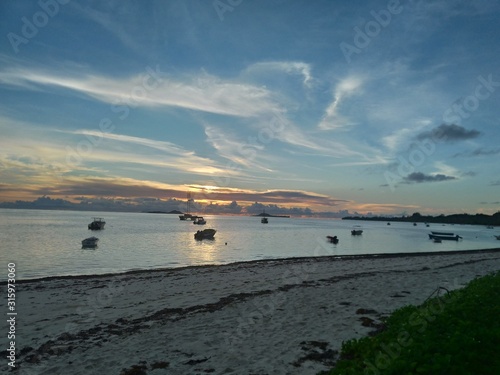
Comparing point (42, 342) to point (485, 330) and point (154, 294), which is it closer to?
point (154, 294)

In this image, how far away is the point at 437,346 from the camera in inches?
300

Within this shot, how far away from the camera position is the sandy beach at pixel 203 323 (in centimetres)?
1020

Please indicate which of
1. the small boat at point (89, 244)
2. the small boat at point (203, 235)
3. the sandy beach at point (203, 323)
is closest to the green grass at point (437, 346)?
the sandy beach at point (203, 323)

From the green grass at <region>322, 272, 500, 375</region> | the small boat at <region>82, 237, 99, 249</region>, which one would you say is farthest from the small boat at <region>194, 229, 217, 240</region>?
the green grass at <region>322, 272, 500, 375</region>

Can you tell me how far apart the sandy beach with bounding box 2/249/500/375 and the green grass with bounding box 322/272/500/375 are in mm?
1635

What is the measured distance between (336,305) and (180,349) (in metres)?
8.26

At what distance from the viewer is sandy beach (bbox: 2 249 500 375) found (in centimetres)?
1020

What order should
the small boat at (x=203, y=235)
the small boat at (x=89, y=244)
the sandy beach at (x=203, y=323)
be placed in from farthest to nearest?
the small boat at (x=203, y=235), the small boat at (x=89, y=244), the sandy beach at (x=203, y=323)

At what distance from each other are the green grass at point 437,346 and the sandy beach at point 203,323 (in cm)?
164

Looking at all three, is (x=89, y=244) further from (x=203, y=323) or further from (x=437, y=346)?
(x=437, y=346)

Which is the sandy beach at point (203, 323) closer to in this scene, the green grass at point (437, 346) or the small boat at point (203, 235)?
the green grass at point (437, 346)

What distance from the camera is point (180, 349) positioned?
11.2 meters

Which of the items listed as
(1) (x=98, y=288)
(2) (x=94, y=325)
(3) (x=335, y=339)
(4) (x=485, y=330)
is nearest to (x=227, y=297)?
(2) (x=94, y=325)

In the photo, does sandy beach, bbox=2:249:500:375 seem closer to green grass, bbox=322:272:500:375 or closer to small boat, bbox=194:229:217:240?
green grass, bbox=322:272:500:375
